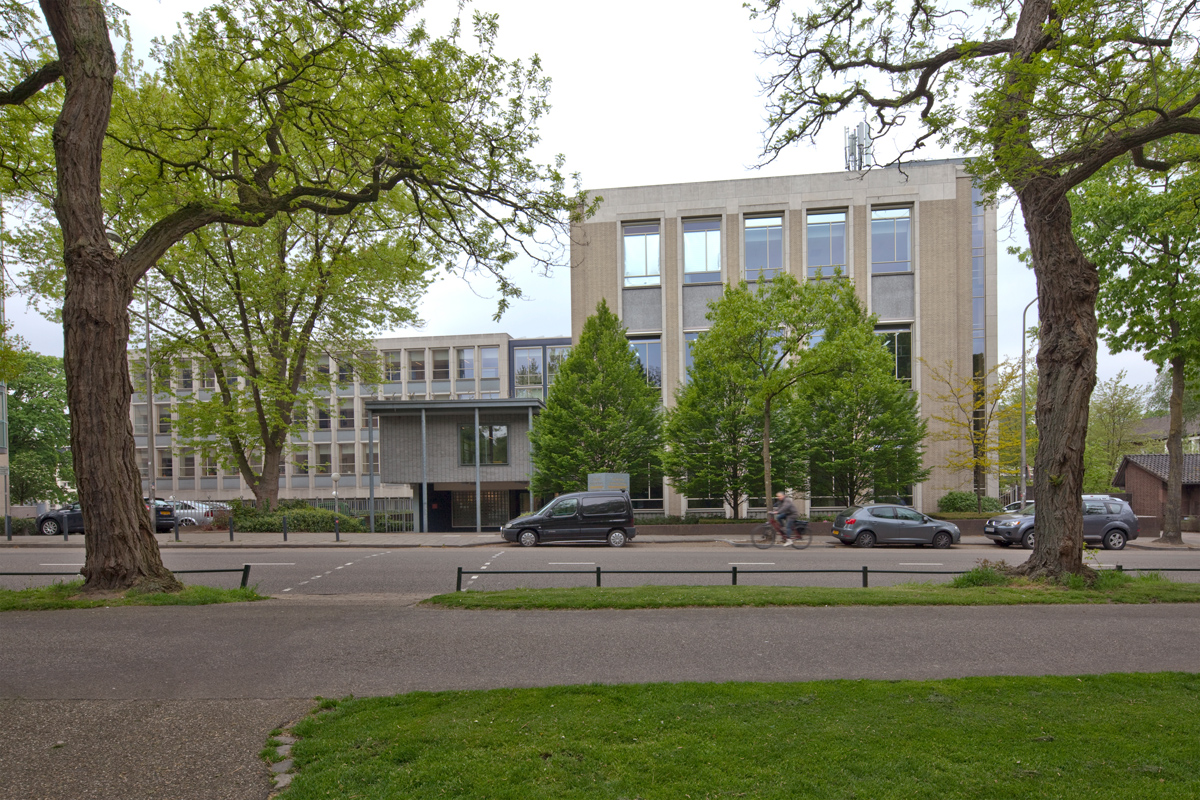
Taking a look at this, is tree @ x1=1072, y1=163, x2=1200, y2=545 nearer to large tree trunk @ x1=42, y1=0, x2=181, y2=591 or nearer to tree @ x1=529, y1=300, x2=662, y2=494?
tree @ x1=529, y1=300, x2=662, y2=494

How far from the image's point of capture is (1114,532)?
75.7 ft

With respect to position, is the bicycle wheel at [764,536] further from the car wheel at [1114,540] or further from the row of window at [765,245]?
the row of window at [765,245]

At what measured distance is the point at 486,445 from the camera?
116ft

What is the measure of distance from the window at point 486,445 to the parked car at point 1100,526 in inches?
873

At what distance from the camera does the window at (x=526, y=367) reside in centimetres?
6294

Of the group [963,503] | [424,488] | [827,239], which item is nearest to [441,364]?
[424,488]

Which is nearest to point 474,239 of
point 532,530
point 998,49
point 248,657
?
point 248,657

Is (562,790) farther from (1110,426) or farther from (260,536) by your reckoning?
(1110,426)

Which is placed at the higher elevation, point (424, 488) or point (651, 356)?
point (651, 356)

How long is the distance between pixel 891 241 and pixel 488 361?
127ft

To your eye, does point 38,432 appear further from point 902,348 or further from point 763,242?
point 902,348

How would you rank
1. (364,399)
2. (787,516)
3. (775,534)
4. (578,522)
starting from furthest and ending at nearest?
(364,399)
(578,522)
(775,534)
(787,516)

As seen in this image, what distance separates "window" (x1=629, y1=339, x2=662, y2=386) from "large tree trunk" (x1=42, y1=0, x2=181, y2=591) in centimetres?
2725

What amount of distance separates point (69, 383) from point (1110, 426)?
56.7 metres
